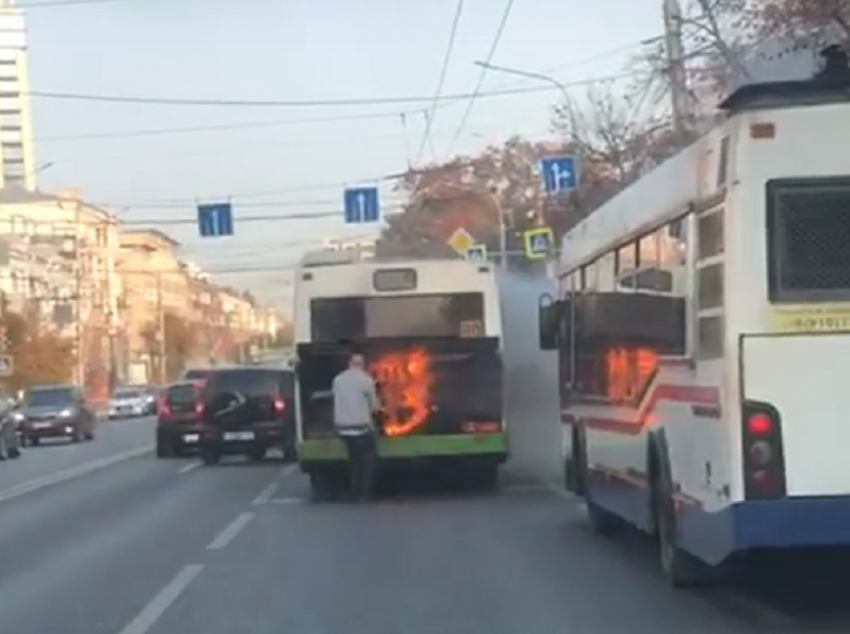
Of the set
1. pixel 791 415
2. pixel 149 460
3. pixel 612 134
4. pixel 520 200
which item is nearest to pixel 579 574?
pixel 791 415

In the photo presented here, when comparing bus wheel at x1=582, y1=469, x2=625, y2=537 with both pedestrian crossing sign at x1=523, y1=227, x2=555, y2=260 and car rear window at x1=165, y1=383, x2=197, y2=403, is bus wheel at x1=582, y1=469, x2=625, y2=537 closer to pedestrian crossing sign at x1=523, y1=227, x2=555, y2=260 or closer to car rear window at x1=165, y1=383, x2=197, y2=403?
car rear window at x1=165, y1=383, x2=197, y2=403

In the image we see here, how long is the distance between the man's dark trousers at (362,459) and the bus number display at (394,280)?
1.99 meters

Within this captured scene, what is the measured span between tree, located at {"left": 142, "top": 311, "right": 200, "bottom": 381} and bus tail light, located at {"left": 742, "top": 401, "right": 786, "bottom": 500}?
15749cm

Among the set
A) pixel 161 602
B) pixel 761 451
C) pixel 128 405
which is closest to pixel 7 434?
pixel 161 602

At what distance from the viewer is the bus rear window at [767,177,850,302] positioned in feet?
40.5

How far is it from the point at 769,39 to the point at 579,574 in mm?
13529

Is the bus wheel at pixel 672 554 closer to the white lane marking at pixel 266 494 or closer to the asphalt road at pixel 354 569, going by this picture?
the asphalt road at pixel 354 569

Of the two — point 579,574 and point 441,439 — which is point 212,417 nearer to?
point 441,439

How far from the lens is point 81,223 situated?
155 m

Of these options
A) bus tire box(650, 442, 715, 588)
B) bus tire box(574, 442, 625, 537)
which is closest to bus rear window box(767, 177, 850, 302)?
bus tire box(650, 442, 715, 588)

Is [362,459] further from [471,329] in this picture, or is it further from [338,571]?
[338,571]

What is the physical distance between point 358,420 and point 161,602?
1019 centimetres

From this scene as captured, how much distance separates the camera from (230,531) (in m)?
22.8

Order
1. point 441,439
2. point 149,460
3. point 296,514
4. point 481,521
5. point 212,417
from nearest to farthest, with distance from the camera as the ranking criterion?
point 481,521 → point 296,514 → point 441,439 → point 212,417 → point 149,460
